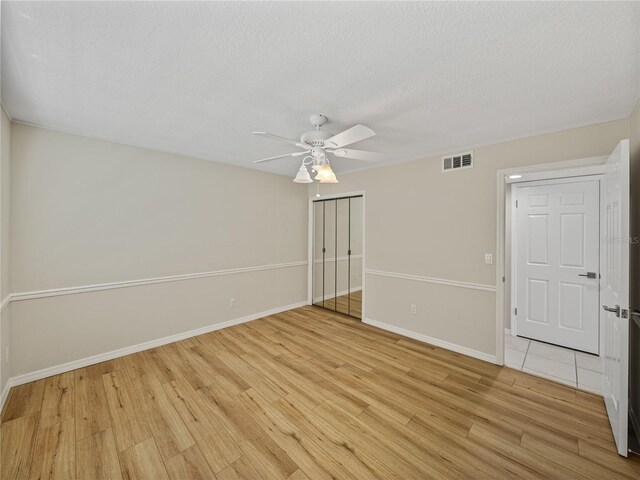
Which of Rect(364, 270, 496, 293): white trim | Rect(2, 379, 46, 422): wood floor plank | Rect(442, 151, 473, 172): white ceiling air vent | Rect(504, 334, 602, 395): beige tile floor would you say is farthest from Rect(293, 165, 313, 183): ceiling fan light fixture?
Rect(504, 334, 602, 395): beige tile floor

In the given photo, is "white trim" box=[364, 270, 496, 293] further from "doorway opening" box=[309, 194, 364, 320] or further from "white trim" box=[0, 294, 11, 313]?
"white trim" box=[0, 294, 11, 313]

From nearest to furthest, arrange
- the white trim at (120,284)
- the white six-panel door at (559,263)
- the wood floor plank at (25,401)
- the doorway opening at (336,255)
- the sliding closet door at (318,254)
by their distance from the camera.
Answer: the wood floor plank at (25,401) < the white trim at (120,284) < the white six-panel door at (559,263) < the doorway opening at (336,255) < the sliding closet door at (318,254)

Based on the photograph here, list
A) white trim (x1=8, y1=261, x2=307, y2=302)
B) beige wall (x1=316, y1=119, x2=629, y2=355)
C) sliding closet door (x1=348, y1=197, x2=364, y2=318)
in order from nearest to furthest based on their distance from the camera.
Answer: white trim (x1=8, y1=261, x2=307, y2=302), beige wall (x1=316, y1=119, x2=629, y2=355), sliding closet door (x1=348, y1=197, x2=364, y2=318)

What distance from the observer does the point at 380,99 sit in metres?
1.98

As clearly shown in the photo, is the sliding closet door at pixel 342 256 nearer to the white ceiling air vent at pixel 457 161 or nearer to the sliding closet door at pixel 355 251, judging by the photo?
the sliding closet door at pixel 355 251

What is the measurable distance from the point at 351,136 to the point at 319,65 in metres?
0.55

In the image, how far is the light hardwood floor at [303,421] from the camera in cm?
162

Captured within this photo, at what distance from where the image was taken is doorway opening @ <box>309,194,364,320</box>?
479 centimetres

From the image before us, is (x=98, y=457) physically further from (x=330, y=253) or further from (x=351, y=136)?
(x=330, y=253)

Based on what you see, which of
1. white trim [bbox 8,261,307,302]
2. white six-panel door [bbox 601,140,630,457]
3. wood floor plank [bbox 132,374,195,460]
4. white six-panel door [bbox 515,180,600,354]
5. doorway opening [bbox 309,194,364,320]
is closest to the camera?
white six-panel door [bbox 601,140,630,457]

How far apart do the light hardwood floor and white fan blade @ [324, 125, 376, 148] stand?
7.26 ft

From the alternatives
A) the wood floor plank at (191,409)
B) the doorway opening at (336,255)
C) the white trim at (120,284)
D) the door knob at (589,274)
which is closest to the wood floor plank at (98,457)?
the wood floor plank at (191,409)

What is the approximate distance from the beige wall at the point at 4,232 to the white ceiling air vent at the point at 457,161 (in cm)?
438

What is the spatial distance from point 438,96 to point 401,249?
7.19 feet
